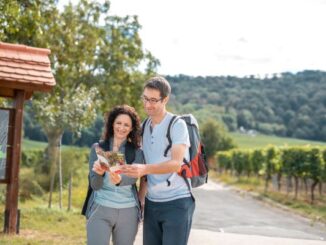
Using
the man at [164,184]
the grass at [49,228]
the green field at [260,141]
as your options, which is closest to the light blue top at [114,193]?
the man at [164,184]

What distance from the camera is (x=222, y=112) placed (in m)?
128

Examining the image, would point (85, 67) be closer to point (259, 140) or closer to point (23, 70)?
point (23, 70)

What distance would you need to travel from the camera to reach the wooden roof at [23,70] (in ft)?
29.8

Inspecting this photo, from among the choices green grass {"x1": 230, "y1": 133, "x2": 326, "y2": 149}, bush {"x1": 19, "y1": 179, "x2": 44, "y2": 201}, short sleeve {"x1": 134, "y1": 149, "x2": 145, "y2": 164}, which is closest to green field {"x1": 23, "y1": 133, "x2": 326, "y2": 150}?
green grass {"x1": 230, "y1": 133, "x2": 326, "y2": 149}

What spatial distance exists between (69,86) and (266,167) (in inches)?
475

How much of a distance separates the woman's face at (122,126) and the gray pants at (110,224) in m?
0.54

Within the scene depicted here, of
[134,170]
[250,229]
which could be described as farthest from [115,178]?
[250,229]

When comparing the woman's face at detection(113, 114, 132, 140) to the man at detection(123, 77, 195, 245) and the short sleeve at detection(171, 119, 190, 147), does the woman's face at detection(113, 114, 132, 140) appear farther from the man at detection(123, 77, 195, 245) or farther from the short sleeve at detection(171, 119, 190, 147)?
the short sleeve at detection(171, 119, 190, 147)

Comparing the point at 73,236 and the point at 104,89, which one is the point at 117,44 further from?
the point at 73,236

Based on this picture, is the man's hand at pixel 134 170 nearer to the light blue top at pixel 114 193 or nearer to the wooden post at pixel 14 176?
the light blue top at pixel 114 193

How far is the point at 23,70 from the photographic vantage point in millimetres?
9258

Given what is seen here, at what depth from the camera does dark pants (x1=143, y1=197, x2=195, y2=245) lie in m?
4.03

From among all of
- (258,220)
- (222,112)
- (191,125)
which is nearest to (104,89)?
(258,220)

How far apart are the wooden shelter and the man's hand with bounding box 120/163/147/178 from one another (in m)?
5.66
